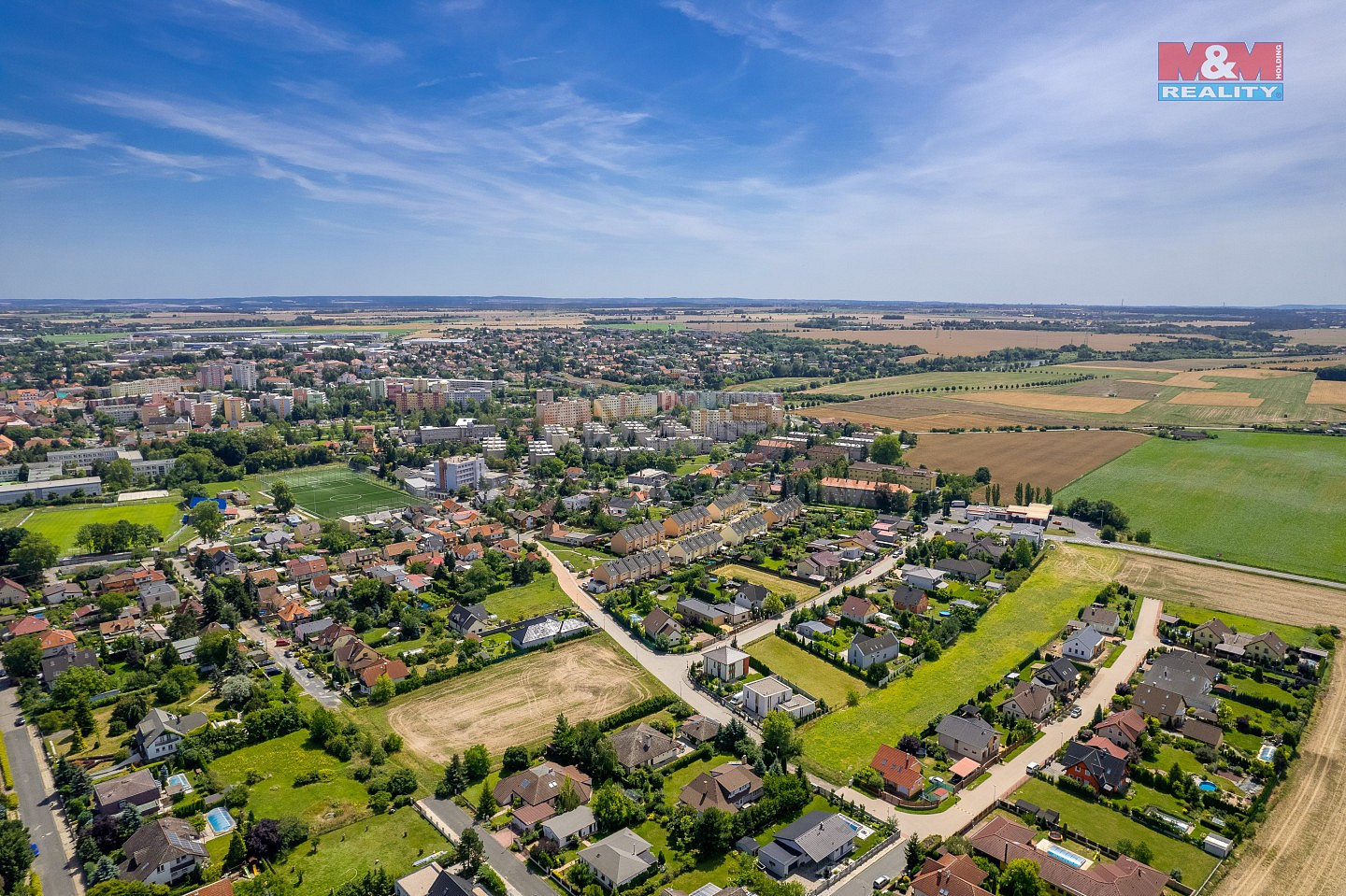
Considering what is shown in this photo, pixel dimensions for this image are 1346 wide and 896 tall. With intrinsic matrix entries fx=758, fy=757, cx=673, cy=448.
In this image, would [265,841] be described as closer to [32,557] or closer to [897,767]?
[897,767]

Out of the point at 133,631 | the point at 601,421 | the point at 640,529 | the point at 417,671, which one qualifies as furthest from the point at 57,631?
the point at 601,421

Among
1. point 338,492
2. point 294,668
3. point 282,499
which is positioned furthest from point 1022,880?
point 338,492

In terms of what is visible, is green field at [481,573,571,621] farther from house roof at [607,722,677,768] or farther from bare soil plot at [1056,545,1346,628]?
bare soil plot at [1056,545,1346,628]

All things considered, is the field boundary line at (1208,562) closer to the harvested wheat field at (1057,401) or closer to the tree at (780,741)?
the tree at (780,741)

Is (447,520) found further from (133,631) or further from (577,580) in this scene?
(133,631)

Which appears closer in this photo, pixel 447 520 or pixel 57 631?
pixel 57 631

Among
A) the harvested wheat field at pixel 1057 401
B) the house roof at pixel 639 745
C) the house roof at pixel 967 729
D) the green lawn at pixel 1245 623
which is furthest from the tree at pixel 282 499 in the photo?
the harvested wheat field at pixel 1057 401
